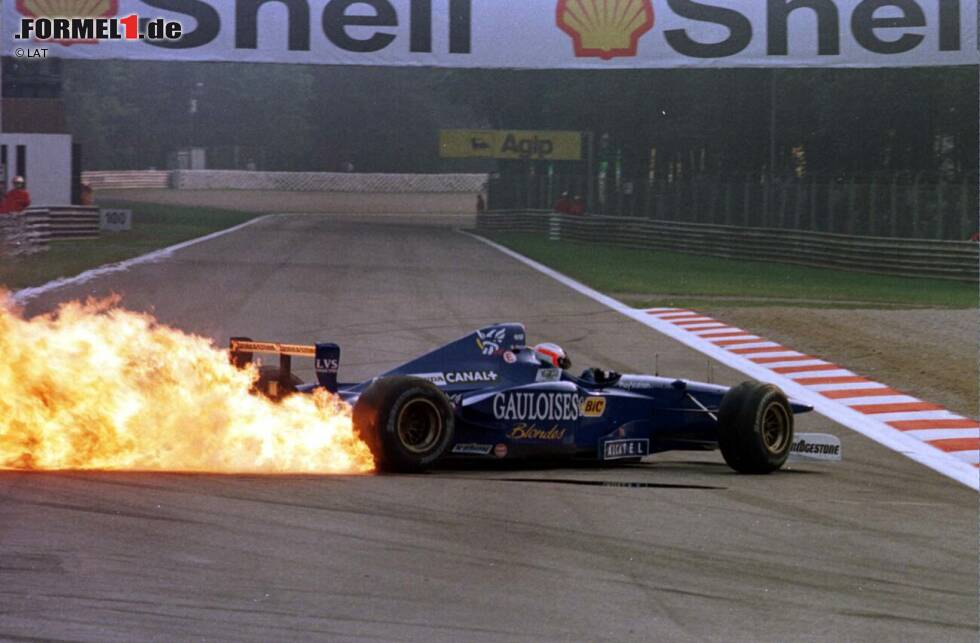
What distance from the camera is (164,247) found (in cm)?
4094

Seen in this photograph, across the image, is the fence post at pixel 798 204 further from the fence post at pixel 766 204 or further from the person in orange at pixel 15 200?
the person in orange at pixel 15 200

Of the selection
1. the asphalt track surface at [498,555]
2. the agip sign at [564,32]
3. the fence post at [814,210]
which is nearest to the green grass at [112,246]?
the agip sign at [564,32]

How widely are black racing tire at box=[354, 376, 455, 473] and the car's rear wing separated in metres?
0.76

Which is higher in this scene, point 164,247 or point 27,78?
point 27,78

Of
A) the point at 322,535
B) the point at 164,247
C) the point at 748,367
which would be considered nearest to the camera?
the point at 322,535

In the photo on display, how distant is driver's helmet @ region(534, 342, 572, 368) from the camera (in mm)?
11266

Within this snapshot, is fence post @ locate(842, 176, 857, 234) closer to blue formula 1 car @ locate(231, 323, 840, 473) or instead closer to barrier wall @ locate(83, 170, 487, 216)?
blue formula 1 car @ locate(231, 323, 840, 473)

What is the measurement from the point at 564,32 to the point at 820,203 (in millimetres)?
16993

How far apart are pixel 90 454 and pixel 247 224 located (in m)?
52.9

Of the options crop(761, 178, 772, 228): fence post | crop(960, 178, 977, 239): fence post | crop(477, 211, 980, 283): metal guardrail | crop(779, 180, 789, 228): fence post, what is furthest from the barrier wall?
crop(960, 178, 977, 239): fence post

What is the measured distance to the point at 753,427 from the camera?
11297mm

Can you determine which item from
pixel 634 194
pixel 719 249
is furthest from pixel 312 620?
pixel 634 194

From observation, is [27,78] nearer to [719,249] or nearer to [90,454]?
[719,249]

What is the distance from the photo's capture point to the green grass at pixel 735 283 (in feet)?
96.0
